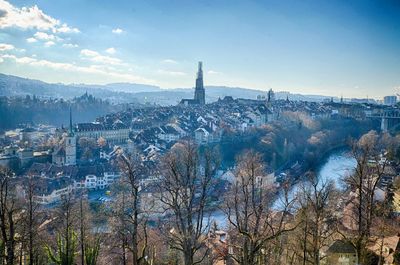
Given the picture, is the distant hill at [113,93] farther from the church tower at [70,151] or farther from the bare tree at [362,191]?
the bare tree at [362,191]

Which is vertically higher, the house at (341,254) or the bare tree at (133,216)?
the bare tree at (133,216)

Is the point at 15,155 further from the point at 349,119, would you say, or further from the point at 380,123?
the point at 380,123

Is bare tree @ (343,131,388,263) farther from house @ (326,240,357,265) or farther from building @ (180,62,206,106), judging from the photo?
building @ (180,62,206,106)

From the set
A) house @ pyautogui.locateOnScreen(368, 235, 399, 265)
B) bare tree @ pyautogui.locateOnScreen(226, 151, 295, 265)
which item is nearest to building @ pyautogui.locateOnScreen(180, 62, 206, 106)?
bare tree @ pyautogui.locateOnScreen(226, 151, 295, 265)

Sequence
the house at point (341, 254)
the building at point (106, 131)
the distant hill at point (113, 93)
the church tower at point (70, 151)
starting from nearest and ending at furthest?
the house at point (341, 254)
the church tower at point (70, 151)
the building at point (106, 131)
the distant hill at point (113, 93)

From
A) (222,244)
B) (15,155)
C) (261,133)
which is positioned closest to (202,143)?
(261,133)

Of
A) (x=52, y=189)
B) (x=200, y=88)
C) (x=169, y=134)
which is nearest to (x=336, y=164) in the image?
(x=169, y=134)

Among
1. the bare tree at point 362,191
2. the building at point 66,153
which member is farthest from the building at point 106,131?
the bare tree at point 362,191

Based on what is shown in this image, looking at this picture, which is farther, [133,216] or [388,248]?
[388,248]

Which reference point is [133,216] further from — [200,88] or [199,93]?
[199,93]

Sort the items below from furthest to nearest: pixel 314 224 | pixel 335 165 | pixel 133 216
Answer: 1. pixel 335 165
2. pixel 133 216
3. pixel 314 224
